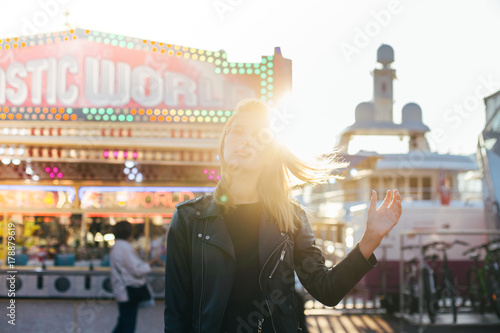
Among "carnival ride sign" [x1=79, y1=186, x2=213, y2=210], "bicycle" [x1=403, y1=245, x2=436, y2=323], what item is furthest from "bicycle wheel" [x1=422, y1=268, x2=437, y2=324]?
"carnival ride sign" [x1=79, y1=186, x2=213, y2=210]

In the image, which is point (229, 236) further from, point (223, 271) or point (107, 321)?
point (107, 321)

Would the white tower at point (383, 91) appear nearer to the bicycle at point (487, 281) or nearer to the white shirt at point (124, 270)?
the bicycle at point (487, 281)

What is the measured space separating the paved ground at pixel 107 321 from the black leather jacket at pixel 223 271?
17.4 feet

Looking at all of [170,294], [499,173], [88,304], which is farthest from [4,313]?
[499,173]

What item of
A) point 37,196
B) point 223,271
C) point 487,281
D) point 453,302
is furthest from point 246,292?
point 487,281

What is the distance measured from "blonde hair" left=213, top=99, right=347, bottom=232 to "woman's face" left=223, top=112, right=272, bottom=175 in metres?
0.02

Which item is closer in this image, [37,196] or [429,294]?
[37,196]

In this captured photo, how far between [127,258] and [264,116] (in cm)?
370

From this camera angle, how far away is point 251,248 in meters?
2.34

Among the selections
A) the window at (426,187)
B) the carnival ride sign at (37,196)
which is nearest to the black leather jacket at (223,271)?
the carnival ride sign at (37,196)

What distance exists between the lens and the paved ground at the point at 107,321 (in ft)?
24.1

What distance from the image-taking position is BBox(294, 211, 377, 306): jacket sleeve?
2242 mm

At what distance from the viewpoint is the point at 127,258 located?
571cm

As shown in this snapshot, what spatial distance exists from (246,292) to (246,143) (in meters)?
0.66
